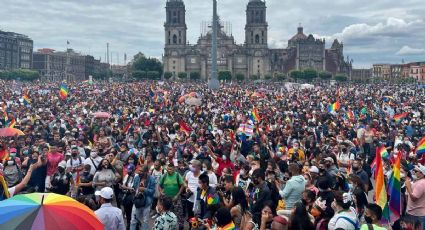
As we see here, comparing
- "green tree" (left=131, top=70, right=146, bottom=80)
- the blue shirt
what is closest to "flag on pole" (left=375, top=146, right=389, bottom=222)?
the blue shirt

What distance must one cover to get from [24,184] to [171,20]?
116846 mm

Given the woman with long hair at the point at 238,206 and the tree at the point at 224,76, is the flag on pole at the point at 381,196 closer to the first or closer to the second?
the woman with long hair at the point at 238,206

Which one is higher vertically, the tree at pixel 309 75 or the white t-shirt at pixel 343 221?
the tree at pixel 309 75

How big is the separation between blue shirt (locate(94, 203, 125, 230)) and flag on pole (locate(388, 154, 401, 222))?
399 centimetres

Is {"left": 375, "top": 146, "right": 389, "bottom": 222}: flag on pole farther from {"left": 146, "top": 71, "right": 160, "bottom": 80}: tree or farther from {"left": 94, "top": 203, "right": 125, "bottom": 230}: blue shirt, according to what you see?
{"left": 146, "top": 71, "right": 160, "bottom": 80}: tree

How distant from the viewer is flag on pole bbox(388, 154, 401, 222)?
764 cm

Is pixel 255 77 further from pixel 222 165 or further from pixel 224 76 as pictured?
pixel 222 165

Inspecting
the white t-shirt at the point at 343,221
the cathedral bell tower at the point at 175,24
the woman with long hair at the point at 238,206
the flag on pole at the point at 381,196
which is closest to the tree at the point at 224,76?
the cathedral bell tower at the point at 175,24

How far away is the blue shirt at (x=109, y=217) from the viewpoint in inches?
257

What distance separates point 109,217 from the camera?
6.54 m

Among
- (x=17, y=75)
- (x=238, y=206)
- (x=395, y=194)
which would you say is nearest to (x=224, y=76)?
(x=17, y=75)

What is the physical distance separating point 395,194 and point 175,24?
4624 inches

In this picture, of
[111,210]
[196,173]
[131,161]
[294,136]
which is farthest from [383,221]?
[294,136]

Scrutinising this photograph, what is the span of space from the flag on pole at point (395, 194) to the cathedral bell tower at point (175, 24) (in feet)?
383
